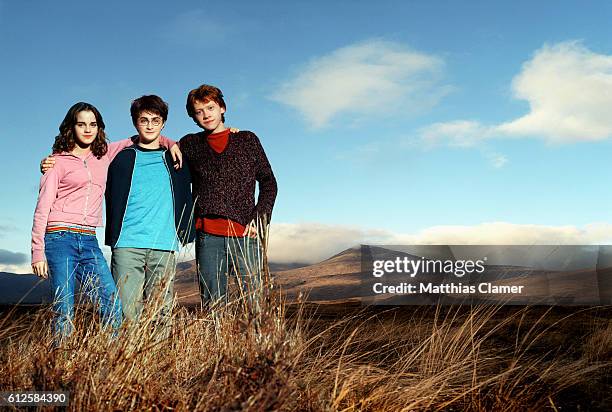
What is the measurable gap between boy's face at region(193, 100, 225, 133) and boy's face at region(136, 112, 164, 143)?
22 centimetres

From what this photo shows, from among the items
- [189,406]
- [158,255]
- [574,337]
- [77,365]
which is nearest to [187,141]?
[158,255]

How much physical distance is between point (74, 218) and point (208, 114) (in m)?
0.97

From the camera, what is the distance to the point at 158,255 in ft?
12.1

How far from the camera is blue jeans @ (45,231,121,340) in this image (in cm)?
355

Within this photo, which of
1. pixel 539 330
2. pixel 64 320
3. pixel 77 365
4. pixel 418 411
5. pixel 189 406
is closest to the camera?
pixel 189 406

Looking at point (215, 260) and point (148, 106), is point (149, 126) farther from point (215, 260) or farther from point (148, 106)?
point (215, 260)

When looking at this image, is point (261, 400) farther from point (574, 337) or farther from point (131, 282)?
point (574, 337)

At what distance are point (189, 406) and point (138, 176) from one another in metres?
1.72

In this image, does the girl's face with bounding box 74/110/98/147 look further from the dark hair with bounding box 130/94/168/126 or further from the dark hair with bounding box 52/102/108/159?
the dark hair with bounding box 130/94/168/126

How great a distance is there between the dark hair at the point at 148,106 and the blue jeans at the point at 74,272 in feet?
2.52

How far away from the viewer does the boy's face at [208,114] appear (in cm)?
377

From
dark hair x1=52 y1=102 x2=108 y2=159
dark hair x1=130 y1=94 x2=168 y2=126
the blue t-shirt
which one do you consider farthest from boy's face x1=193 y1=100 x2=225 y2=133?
dark hair x1=52 y1=102 x2=108 y2=159

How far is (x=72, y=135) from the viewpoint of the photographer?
3.74 meters

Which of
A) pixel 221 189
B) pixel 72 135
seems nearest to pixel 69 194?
pixel 72 135
